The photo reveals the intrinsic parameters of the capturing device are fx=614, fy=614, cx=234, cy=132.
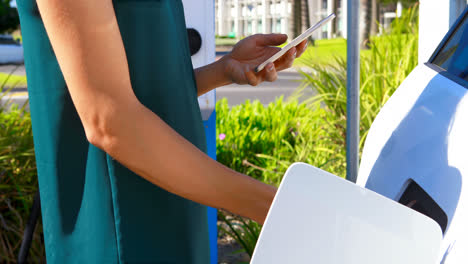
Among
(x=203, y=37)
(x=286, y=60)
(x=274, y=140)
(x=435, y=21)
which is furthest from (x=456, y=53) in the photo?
(x=274, y=140)

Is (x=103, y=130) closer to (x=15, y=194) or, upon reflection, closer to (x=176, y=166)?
(x=176, y=166)

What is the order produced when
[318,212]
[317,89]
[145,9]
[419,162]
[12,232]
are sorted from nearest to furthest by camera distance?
[318,212], [145,9], [419,162], [12,232], [317,89]

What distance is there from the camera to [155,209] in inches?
40.6

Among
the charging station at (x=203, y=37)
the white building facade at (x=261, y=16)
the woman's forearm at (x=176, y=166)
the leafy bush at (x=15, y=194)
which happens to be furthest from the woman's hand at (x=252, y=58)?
the white building facade at (x=261, y=16)

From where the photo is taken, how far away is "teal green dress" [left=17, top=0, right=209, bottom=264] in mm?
985

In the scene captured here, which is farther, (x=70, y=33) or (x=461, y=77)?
(x=461, y=77)

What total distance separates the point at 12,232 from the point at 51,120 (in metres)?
2.37

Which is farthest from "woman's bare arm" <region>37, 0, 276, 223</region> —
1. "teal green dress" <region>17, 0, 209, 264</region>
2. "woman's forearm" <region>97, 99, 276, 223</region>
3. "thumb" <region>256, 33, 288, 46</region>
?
"thumb" <region>256, 33, 288, 46</region>

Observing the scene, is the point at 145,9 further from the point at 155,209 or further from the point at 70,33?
the point at 155,209

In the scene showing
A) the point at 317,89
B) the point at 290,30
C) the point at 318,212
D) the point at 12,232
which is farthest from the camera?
the point at 290,30

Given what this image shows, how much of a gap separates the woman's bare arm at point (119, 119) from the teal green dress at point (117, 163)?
10 cm

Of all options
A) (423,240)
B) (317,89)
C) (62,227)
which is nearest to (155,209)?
(62,227)

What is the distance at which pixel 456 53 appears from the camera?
138 centimetres

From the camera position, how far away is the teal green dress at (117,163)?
0.98m
